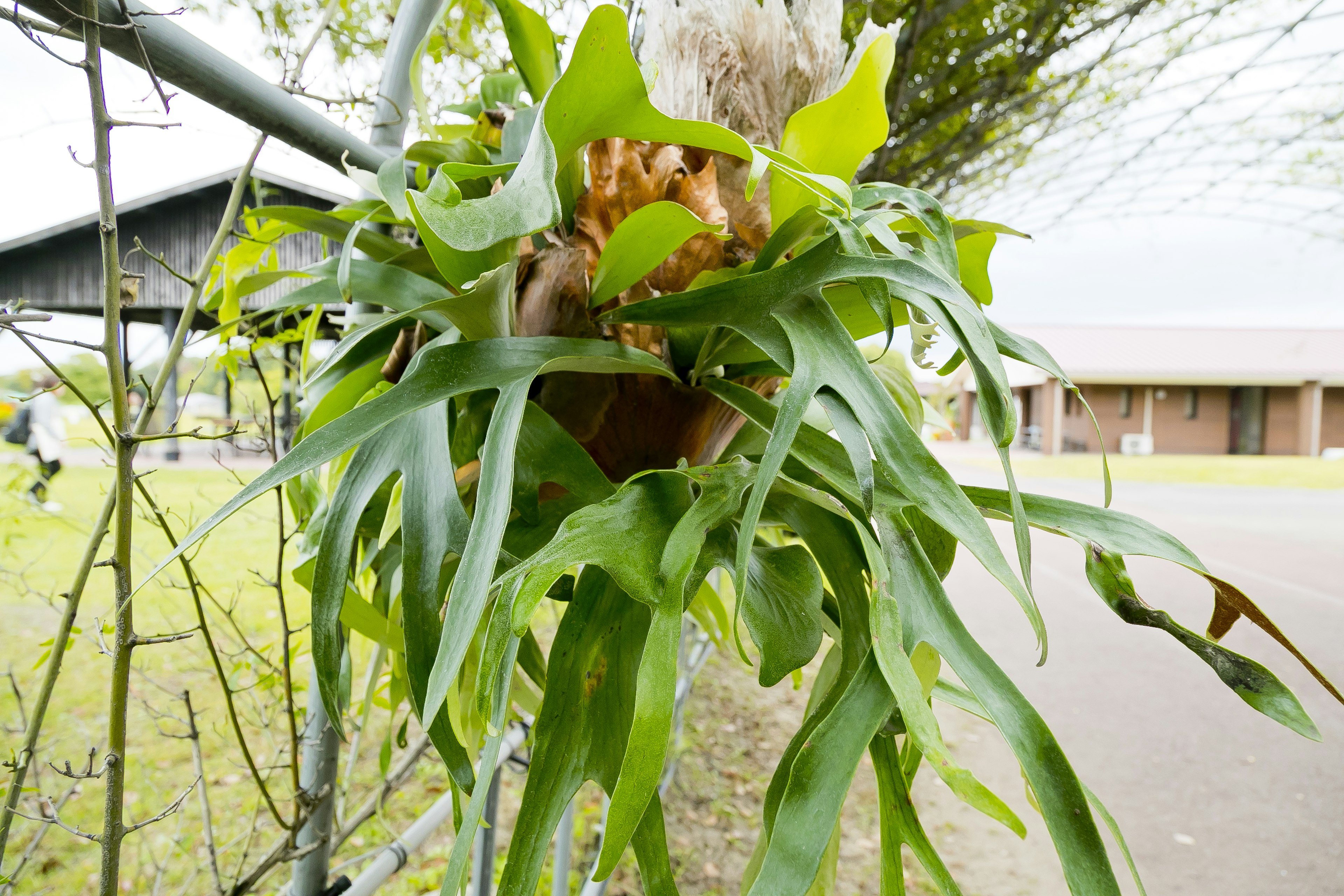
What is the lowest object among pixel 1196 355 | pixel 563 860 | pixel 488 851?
pixel 563 860

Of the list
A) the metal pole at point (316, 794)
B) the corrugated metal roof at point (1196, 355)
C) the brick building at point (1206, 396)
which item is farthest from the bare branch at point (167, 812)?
the brick building at point (1206, 396)

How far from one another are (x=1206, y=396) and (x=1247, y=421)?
0.84 m

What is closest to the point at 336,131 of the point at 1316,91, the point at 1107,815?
the point at 1107,815

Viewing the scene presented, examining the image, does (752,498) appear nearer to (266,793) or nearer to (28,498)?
(266,793)

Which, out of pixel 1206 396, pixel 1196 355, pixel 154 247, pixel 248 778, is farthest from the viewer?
pixel 1206 396

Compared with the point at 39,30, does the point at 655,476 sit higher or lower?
lower

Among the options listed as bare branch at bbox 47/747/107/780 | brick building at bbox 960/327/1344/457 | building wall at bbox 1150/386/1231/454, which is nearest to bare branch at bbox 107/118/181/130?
bare branch at bbox 47/747/107/780

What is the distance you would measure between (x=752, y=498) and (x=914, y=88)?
79.9 inches

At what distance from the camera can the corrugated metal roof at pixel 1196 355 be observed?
33.1 ft

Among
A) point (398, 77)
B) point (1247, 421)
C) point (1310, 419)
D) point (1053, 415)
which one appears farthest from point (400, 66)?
point (1247, 421)

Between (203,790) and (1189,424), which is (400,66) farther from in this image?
(1189,424)

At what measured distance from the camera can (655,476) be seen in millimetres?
298

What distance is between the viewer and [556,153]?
292 millimetres

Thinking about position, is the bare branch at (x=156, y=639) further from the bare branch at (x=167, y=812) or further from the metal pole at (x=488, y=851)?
the metal pole at (x=488, y=851)
